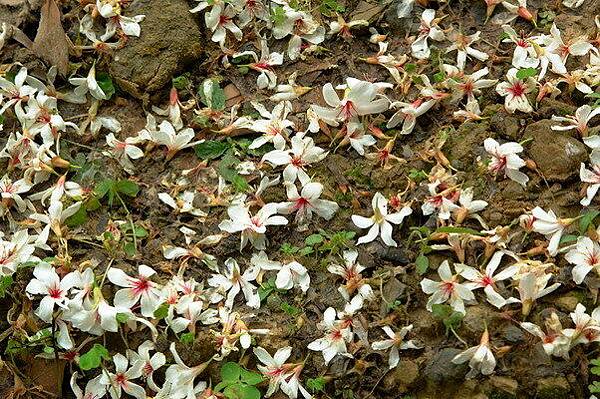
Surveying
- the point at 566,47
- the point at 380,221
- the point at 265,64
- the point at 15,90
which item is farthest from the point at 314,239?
the point at 15,90

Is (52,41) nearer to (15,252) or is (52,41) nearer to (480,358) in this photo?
(15,252)

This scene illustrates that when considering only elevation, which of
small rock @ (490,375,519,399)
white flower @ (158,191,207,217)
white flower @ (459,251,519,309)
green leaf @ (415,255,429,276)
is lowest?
small rock @ (490,375,519,399)

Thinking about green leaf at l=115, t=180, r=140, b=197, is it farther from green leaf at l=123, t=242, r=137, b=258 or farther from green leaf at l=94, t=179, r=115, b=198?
green leaf at l=123, t=242, r=137, b=258

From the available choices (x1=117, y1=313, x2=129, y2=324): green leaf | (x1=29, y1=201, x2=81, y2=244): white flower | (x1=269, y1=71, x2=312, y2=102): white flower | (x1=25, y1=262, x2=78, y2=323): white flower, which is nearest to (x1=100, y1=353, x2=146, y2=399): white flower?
(x1=117, y1=313, x2=129, y2=324): green leaf

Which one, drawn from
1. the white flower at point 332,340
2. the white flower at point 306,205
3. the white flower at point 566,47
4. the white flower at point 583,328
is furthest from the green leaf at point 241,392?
the white flower at point 566,47

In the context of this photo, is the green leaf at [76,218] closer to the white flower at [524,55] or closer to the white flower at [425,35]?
the white flower at [425,35]

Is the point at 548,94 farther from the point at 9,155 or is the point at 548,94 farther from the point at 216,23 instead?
the point at 9,155
